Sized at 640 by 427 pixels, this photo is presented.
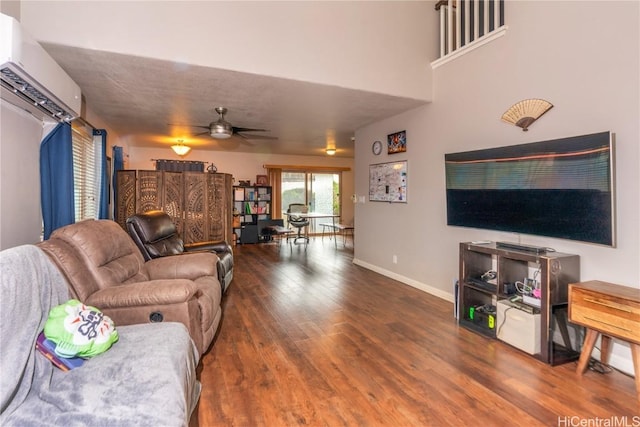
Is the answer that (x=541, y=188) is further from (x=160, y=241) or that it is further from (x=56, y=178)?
(x=56, y=178)

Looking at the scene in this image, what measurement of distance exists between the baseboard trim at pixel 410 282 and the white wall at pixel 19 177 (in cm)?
398

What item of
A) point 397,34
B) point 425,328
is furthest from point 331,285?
point 397,34

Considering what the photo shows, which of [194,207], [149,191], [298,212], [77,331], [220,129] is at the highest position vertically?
[220,129]

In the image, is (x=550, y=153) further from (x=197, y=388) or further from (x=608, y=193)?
(x=197, y=388)

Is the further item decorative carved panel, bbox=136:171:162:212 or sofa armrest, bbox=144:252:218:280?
decorative carved panel, bbox=136:171:162:212

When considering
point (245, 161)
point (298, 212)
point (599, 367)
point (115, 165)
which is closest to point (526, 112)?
point (599, 367)

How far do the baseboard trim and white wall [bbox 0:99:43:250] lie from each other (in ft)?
13.1

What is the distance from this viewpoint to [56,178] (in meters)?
2.85

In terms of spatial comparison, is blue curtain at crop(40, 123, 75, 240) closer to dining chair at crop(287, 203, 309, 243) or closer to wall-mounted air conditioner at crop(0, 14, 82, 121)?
wall-mounted air conditioner at crop(0, 14, 82, 121)

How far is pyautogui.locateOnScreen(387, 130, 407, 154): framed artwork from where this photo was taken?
4324mm

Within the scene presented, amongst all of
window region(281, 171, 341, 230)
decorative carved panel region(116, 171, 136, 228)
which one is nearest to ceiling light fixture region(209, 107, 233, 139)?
decorative carved panel region(116, 171, 136, 228)

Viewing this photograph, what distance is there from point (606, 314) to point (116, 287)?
121 inches

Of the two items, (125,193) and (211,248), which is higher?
(125,193)

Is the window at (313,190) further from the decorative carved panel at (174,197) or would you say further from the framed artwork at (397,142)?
the framed artwork at (397,142)
